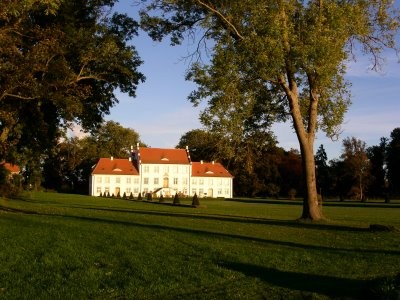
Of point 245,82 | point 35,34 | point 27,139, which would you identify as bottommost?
point 27,139

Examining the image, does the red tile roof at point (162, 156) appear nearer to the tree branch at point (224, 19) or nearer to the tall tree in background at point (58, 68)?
the tall tree in background at point (58, 68)

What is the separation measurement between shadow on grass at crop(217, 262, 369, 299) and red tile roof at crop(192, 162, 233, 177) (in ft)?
356

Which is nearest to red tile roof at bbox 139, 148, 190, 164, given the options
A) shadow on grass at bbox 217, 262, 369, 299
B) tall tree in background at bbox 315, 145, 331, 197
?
tall tree in background at bbox 315, 145, 331, 197

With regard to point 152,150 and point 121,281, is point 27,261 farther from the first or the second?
point 152,150

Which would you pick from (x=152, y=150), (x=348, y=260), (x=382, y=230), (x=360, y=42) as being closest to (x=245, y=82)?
(x=360, y=42)

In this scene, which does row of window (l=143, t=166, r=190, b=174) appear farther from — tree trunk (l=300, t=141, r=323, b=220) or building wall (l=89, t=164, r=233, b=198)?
tree trunk (l=300, t=141, r=323, b=220)

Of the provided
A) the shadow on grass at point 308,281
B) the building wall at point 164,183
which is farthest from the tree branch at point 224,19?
the building wall at point 164,183

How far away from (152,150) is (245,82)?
9668 cm

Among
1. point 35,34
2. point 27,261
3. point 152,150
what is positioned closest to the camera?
point 27,261

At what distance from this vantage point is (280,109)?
1081 inches

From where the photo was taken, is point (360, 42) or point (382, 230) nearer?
point (382, 230)

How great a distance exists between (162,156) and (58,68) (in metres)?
94.6

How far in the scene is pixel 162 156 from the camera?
11869 cm

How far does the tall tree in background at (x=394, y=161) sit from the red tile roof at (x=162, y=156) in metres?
42.5
